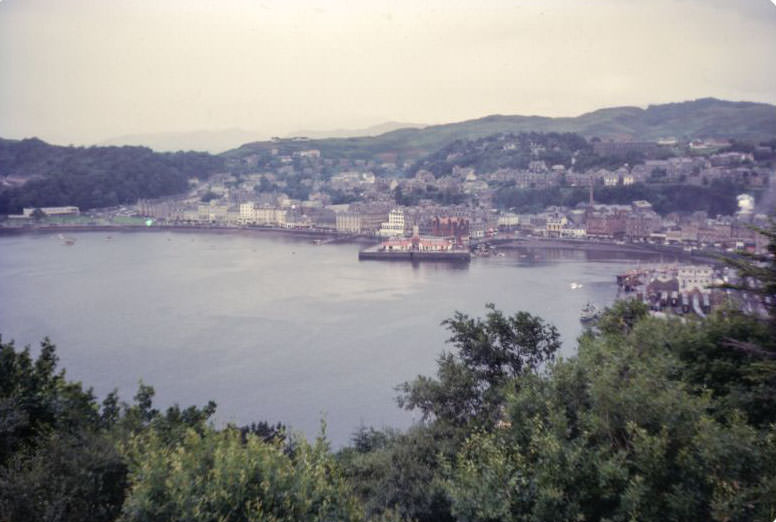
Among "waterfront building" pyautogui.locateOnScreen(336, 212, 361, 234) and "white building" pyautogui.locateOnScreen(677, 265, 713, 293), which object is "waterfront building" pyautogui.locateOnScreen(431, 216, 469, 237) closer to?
"waterfront building" pyautogui.locateOnScreen(336, 212, 361, 234)

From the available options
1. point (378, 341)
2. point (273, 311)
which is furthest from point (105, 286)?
point (378, 341)

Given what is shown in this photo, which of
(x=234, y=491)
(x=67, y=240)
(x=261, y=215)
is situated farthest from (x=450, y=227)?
(x=234, y=491)

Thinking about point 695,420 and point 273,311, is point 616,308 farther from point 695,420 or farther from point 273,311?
point 273,311

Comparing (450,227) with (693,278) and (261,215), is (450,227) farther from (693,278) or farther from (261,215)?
(261,215)

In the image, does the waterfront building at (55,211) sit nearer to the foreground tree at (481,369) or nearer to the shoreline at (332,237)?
the shoreline at (332,237)

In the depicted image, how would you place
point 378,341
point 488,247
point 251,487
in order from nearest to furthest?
point 251,487
point 378,341
point 488,247
